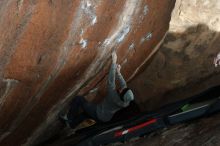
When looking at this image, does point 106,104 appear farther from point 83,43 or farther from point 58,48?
point 58,48

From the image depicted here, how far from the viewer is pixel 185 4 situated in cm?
635

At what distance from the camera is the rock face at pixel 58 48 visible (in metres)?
4.46

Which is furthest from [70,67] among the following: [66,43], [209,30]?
[209,30]

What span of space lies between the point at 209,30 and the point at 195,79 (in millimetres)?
1079

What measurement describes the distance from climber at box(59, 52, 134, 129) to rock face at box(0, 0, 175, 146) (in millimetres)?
202

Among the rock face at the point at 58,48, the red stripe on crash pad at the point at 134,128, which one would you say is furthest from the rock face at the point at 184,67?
the rock face at the point at 58,48

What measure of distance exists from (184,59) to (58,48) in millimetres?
2871

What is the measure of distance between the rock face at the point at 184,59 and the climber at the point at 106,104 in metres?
1.34

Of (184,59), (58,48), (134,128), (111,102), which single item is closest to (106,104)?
(111,102)

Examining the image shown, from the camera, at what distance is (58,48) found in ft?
16.4

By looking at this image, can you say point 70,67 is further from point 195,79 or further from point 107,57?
point 195,79

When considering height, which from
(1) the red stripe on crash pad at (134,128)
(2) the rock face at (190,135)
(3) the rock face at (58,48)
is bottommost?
(2) the rock face at (190,135)

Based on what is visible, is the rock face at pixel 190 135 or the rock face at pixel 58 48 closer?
the rock face at pixel 58 48

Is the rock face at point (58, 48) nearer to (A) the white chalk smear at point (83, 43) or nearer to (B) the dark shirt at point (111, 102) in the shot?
(A) the white chalk smear at point (83, 43)
